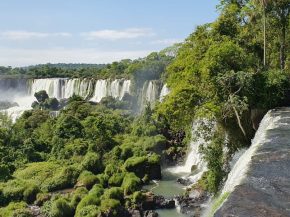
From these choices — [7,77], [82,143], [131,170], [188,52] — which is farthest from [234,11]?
[7,77]

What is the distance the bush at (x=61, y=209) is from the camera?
96.9 feet

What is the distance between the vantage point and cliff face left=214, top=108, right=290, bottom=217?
30.9ft

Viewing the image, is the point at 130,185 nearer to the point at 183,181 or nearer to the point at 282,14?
the point at 183,181

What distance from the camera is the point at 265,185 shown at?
11.0 m

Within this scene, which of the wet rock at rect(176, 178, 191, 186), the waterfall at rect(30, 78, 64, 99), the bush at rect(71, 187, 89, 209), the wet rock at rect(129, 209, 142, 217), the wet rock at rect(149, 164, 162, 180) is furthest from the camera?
the waterfall at rect(30, 78, 64, 99)

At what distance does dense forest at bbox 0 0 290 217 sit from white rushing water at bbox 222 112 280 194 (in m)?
1.63

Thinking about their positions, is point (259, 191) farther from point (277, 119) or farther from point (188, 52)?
point (188, 52)

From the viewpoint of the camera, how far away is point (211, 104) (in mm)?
20953

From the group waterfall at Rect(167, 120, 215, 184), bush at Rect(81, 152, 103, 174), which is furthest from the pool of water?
bush at Rect(81, 152, 103, 174)

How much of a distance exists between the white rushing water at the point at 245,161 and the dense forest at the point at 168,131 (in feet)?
5.35

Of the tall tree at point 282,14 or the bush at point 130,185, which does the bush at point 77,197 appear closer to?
the bush at point 130,185

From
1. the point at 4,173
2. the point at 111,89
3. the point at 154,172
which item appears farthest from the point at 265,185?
the point at 111,89

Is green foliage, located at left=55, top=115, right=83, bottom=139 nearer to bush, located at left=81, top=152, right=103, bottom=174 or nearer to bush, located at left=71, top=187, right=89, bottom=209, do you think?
bush, located at left=81, top=152, right=103, bottom=174

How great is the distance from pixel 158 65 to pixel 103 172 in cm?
3922
